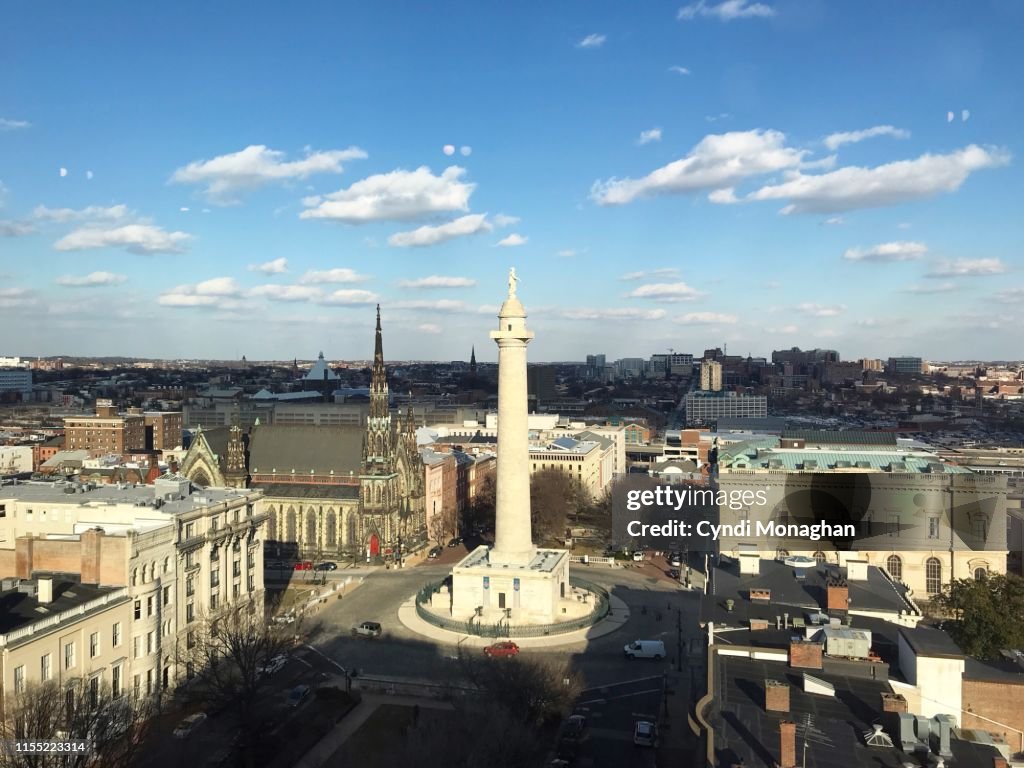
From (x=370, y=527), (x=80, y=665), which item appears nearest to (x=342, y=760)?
(x=80, y=665)

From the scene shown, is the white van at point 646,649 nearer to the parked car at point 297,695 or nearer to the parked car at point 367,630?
the parked car at point 367,630

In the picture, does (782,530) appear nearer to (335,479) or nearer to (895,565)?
(895,565)

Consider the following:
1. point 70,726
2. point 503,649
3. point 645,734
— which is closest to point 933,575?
point 503,649

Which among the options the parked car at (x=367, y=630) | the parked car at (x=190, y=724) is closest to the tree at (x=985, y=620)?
the parked car at (x=190, y=724)

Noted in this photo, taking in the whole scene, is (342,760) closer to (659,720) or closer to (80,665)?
(80,665)

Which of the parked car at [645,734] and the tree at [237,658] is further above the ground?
the tree at [237,658]

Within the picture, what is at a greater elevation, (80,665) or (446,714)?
(80,665)
